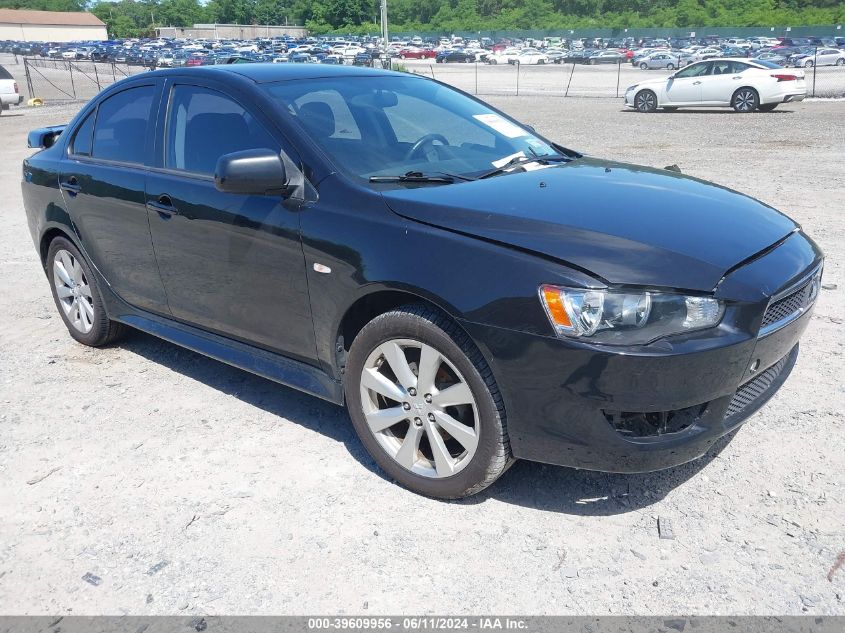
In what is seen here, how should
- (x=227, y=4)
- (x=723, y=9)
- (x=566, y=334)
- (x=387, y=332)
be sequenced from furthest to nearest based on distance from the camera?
(x=227, y=4) < (x=723, y=9) < (x=387, y=332) < (x=566, y=334)

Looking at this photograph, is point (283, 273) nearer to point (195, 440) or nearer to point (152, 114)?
point (195, 440)

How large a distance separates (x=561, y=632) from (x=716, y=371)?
3.49ft

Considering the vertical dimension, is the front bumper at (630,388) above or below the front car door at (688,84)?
above

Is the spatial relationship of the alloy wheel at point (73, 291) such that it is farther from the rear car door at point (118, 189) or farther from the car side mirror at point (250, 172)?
the car side mirror at point (250, 172)

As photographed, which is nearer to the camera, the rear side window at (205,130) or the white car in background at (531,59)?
the rear side window at (205,130)

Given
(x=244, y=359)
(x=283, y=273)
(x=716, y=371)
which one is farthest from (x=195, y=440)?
(x=716, y=371)

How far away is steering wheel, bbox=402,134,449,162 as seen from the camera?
12.4 feet

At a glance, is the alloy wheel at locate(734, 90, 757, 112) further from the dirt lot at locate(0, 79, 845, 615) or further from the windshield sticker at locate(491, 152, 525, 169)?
the windshield sticker at locate(491, 152, 525, 169)

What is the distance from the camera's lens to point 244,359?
3.91 meters

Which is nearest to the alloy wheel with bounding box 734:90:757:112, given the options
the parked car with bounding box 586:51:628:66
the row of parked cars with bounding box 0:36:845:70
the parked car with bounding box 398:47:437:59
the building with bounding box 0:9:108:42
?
the row of parked cars with bounding box 0:36:845:70

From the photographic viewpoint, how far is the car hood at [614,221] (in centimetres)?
277

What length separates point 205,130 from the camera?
4004 mm

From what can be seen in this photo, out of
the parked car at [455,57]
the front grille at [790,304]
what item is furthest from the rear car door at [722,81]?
the parked car at [455,57]

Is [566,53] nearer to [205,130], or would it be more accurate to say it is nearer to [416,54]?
[416,54]
